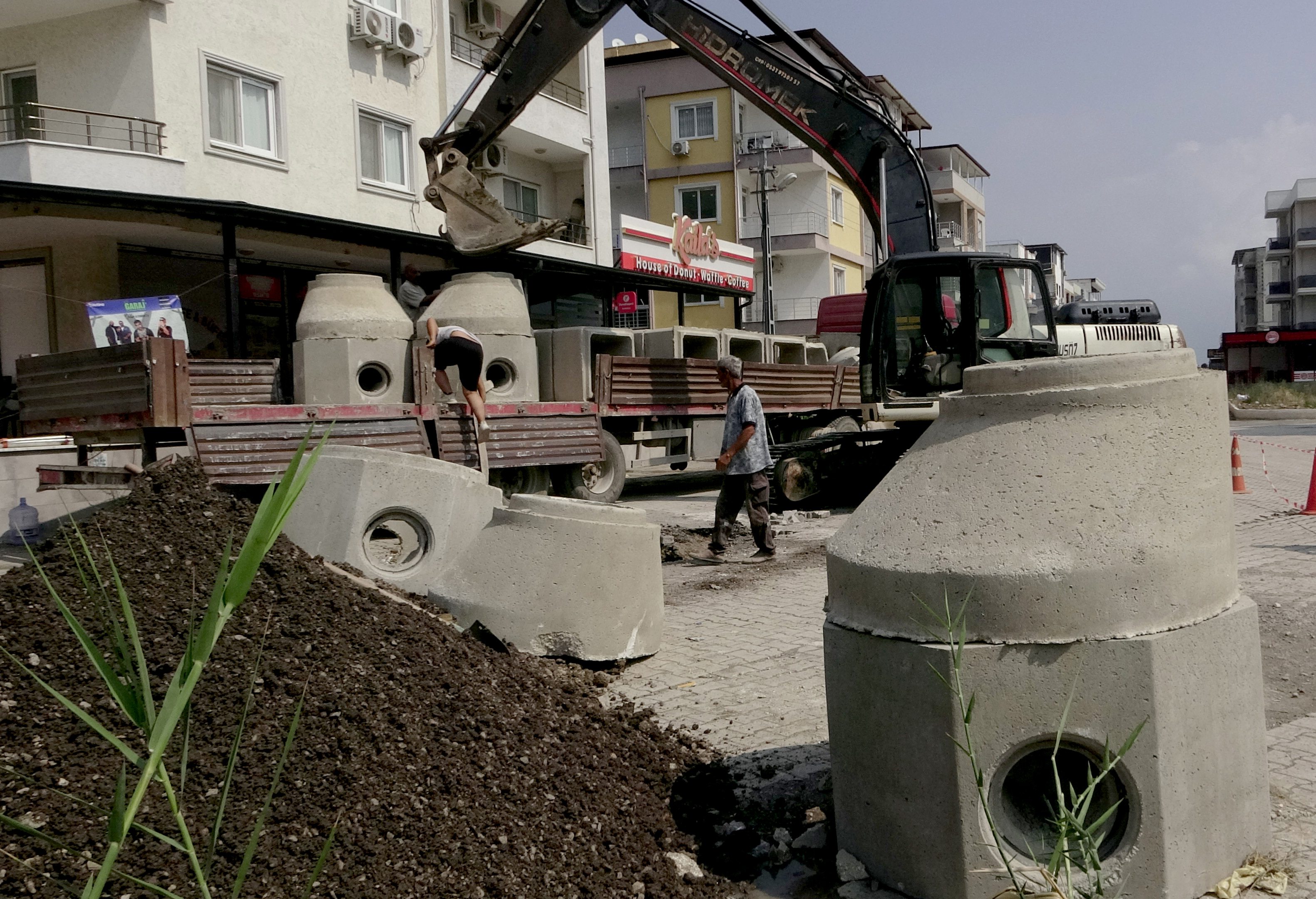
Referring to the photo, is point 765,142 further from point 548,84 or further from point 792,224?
point 548,84

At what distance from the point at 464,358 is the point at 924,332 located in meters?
4.98

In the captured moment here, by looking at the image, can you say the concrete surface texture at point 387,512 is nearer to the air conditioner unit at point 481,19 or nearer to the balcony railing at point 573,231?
the air conditioner unit at point 481,19

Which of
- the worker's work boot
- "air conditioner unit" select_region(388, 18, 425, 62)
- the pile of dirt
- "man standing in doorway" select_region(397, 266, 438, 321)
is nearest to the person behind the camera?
the pile of dirt

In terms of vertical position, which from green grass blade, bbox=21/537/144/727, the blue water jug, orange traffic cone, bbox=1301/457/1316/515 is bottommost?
orange traffic cone, bbox=1301/457/1316/515

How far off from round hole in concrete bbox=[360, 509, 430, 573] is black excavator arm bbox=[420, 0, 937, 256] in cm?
633

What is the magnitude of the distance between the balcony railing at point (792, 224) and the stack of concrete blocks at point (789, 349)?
21046mm

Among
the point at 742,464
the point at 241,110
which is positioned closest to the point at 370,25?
the point at 241,110

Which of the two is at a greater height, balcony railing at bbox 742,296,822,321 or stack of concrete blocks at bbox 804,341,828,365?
balcony railing at bbox 742,296,822,321

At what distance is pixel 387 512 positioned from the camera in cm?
675

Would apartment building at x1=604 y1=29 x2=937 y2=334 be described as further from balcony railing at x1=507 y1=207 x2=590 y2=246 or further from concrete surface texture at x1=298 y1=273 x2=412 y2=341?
concrete surface texture at x1=298 y1=273 x2=412 y2=341

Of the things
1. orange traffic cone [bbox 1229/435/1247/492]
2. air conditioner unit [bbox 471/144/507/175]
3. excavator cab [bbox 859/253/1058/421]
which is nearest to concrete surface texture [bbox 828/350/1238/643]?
excavator cab [bbox 859/253/1058/421]

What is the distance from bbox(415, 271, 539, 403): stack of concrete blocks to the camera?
1234 cm

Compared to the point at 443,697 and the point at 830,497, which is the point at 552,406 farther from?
the point at 443,697

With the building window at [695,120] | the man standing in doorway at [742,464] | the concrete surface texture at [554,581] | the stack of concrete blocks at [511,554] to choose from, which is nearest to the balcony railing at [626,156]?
the building window at [695,120]
